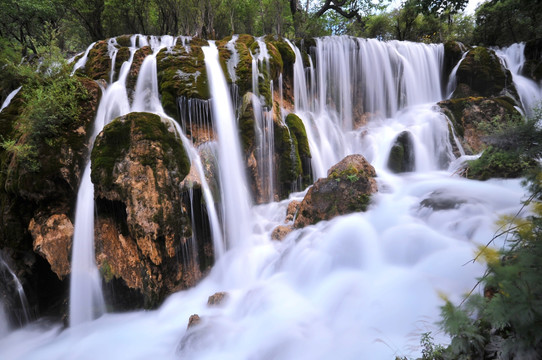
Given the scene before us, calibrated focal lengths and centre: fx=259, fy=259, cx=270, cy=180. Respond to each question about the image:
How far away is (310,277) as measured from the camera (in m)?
5.20

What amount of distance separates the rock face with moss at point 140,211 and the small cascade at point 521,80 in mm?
14730

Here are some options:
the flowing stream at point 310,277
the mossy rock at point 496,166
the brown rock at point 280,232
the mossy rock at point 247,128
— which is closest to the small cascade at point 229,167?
the flowing stream at point 310,277

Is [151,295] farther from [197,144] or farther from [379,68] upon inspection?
[379,68]

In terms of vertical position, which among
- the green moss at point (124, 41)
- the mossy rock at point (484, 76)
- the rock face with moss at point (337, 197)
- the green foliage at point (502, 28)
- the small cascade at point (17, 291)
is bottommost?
the small cascade at point (17, 291)

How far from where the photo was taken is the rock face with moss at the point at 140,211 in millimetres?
5211

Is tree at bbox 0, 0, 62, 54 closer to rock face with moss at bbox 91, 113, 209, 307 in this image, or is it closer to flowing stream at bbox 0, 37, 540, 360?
flowing stream at bbox 0, 37, 540, 360

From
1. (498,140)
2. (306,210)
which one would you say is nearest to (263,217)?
(306,210)

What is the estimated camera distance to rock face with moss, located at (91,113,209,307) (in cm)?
521

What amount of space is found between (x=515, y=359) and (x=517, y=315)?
0.40 metres

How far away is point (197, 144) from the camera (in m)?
7.04

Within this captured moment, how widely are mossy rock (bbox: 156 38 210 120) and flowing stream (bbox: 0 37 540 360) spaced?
289 mm

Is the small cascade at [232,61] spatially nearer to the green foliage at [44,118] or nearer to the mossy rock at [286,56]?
the mossy rock at [286,56]

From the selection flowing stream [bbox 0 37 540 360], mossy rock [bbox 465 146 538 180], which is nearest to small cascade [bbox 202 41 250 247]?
flowing stream [bbox 0 37 540 360]

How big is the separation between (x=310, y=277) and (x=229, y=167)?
12.1ft
